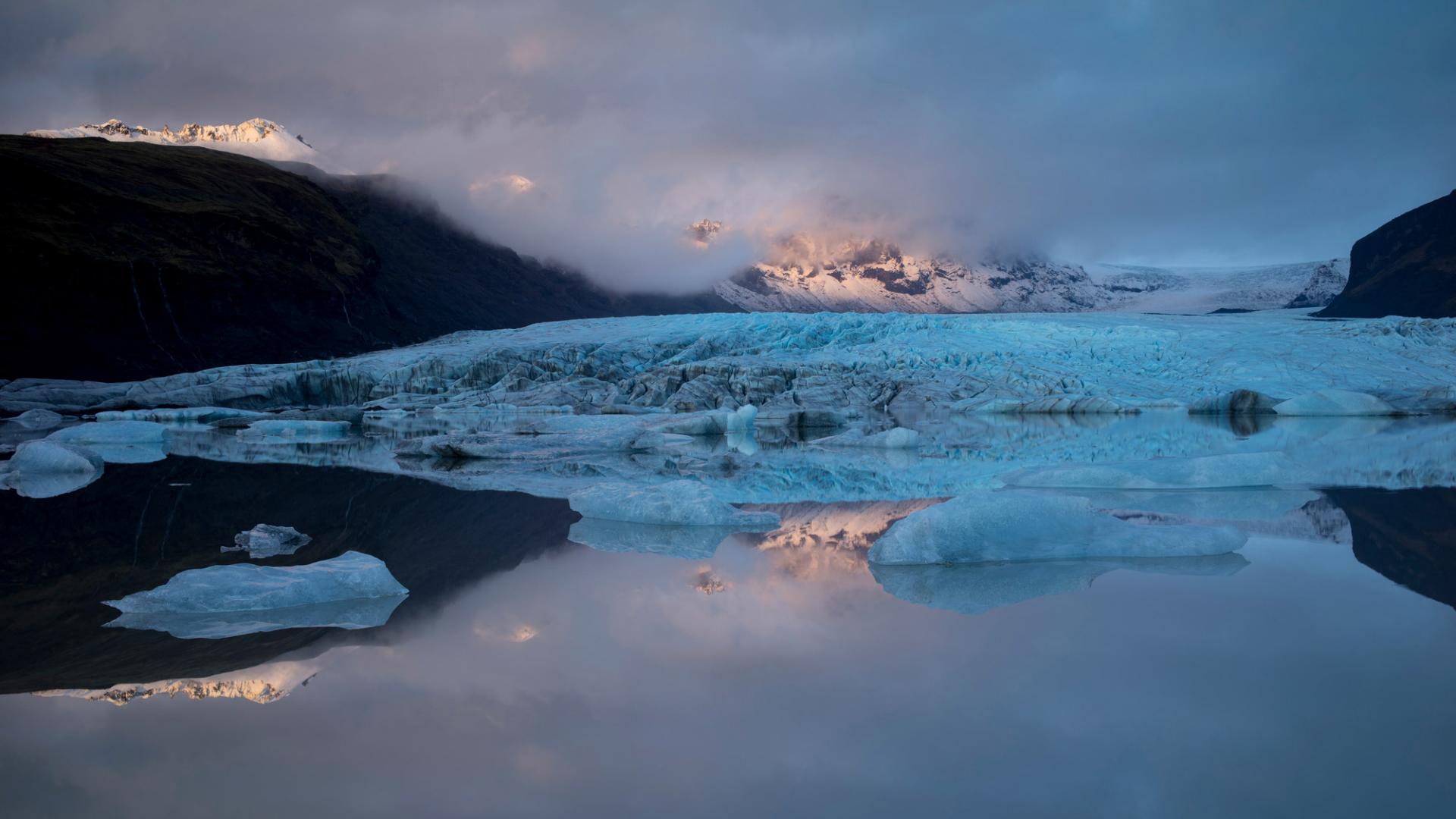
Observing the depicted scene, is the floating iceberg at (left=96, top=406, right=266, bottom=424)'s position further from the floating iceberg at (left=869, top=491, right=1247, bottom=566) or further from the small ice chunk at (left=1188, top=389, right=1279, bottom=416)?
the small ice chunk at (left=1188, top=389, right=1279, bottom=416)

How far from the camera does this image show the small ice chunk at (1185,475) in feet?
19.3

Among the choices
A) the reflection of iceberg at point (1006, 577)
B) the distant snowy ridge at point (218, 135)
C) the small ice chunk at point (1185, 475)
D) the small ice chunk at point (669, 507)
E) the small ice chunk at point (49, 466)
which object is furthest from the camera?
the distant snowy ridge at point (218, 135)

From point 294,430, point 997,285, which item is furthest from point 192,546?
point 997,285

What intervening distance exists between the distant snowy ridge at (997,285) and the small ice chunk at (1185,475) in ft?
200

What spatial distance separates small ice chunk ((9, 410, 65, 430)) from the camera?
54.8ft

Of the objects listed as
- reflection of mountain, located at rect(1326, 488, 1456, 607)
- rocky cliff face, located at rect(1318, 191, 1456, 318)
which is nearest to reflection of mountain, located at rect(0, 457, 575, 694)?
reflection of mountain, located at rect(1326, 488, 1456, 607)

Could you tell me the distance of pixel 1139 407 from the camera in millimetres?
18734

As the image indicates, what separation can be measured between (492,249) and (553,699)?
2592 inches

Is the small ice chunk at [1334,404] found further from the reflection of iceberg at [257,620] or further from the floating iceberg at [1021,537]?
the reflection of iceberg at [257,620]

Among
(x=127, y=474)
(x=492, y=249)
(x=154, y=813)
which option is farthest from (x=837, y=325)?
(x=492, y=249)

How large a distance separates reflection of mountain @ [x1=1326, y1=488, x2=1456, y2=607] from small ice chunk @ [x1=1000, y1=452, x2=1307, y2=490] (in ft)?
1.57

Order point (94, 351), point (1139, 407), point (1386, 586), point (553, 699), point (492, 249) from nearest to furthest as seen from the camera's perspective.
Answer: point (553, 699) < point (1386, 586) < point (1139, 407) < point (94, 351) < point (492, 249)

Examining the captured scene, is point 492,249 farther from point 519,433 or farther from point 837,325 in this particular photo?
point 519,433

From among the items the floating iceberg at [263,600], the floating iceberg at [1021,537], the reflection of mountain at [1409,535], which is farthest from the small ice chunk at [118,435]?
the reflection of mountain at [1409,535]
